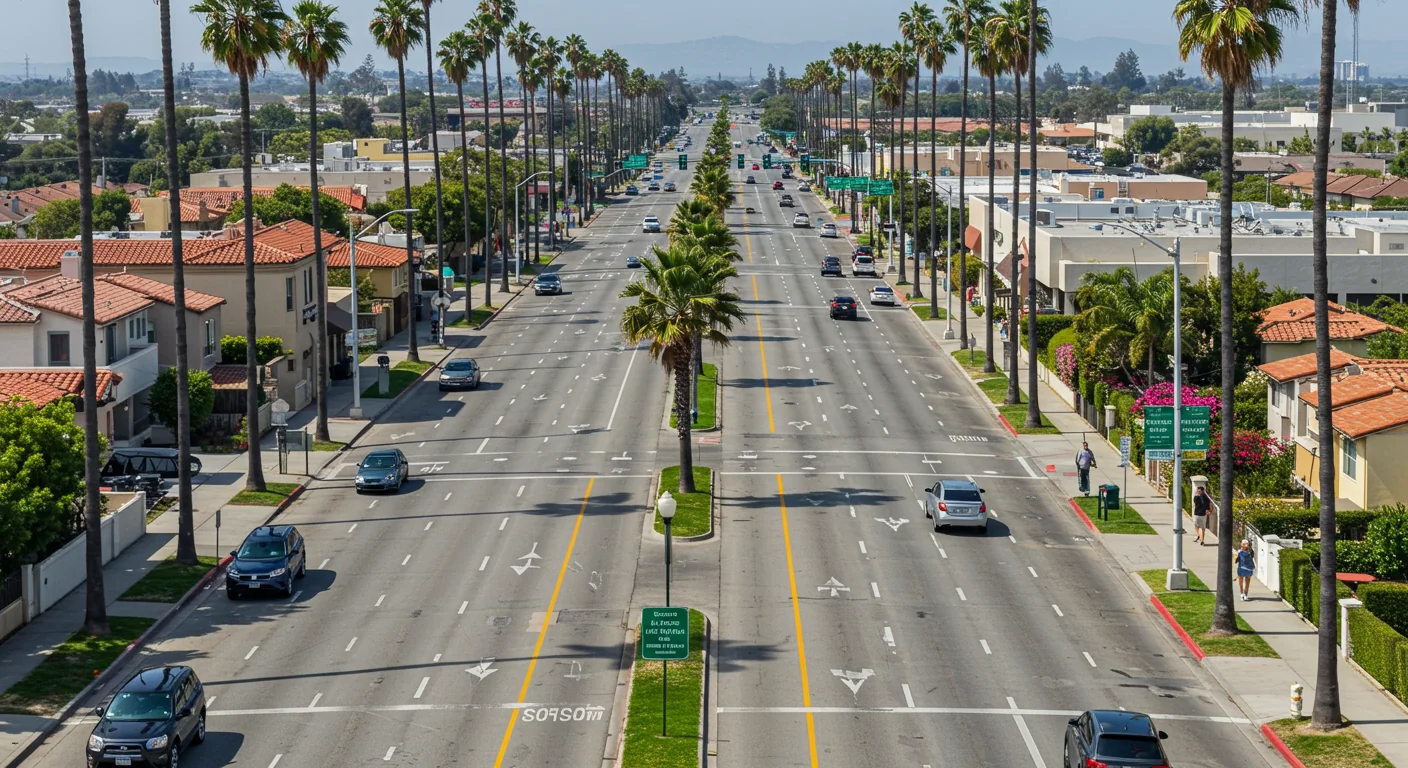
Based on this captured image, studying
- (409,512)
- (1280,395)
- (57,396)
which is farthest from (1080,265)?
(57,396)

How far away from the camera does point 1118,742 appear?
29031 mm

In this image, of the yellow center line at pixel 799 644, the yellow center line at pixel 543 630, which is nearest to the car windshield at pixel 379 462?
the yellow center line at pixel 543 630

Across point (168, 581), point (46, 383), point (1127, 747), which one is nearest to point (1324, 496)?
point (1127, 747)

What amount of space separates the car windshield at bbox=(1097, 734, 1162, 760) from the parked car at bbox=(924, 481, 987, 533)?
886 inches

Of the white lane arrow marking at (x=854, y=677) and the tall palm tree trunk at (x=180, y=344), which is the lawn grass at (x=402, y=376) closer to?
the tall palm tree trunk at (x=180, y=344)

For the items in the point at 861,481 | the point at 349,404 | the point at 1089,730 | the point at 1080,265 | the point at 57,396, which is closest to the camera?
the point at 1089,730

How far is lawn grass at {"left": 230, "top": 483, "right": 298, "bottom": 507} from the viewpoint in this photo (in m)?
55.7

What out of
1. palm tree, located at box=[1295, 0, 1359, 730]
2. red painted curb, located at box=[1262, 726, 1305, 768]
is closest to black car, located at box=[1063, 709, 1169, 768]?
red painted curb, located at box=[1262, 726, 1305, 768]

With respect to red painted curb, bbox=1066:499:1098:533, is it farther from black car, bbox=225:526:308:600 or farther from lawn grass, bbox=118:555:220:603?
lawn grass, bbox=118:555:220:603

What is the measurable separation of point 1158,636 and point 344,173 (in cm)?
13398

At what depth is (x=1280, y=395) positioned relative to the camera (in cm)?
5766

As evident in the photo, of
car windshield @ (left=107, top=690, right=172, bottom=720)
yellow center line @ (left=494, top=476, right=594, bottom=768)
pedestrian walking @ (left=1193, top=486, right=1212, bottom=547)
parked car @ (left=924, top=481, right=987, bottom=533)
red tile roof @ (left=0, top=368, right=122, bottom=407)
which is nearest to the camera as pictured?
car windshield @ (left=107, top=690, right=172, bottom=720)

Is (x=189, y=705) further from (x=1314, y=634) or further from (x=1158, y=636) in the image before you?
(x=1314, y=634)

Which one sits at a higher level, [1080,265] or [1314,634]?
[1080,265]
